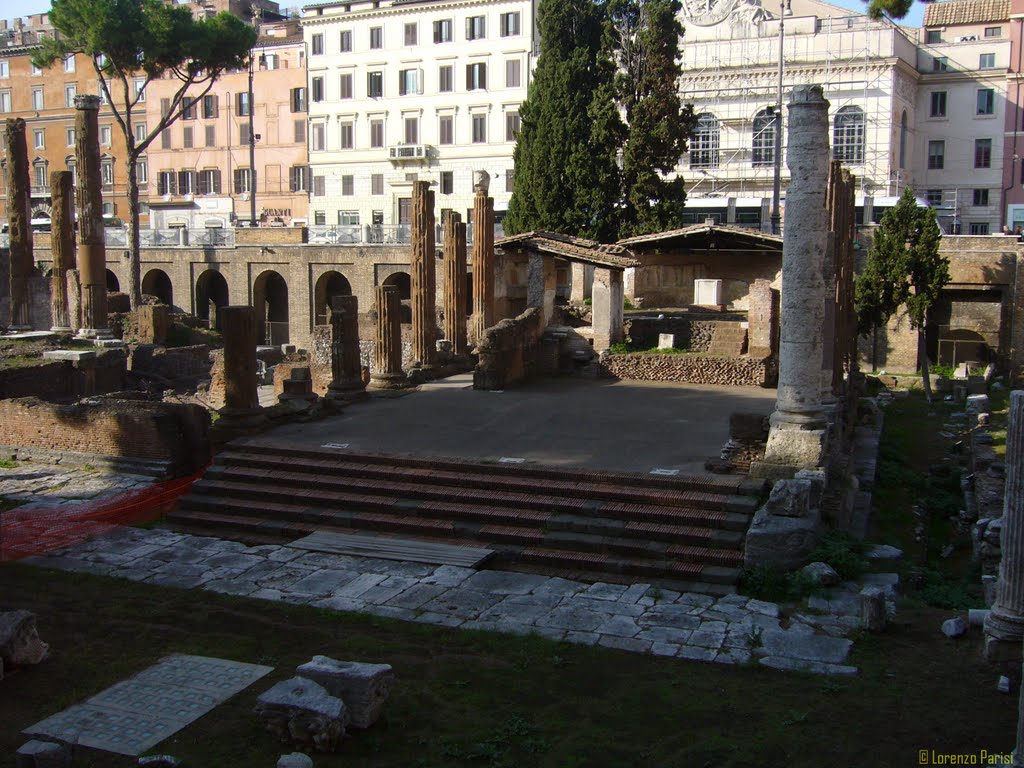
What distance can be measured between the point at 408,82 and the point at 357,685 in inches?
1715

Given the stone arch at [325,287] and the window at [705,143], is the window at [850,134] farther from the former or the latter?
the stone arch at [325,287]

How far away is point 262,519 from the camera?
13711 mm

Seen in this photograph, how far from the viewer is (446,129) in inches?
1871

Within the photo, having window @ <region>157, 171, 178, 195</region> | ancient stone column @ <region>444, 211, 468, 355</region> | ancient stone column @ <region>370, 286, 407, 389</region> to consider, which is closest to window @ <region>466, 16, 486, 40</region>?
window @ <region>157, 171, 178, 195</region>

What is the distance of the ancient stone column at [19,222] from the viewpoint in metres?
31.7

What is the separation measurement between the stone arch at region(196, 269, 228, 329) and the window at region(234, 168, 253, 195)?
830 centimetres

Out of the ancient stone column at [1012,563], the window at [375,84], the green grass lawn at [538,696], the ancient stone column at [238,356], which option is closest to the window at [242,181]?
the window at [375,84]

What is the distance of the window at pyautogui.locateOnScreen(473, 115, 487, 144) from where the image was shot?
46.7 metres

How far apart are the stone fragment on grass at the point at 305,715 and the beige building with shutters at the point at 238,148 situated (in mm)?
45667

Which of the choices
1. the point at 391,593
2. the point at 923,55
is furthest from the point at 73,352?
the point at 923,55

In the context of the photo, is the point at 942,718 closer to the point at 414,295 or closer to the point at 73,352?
the point at 414,295

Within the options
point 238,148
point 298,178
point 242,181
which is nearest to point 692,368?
point 298,178

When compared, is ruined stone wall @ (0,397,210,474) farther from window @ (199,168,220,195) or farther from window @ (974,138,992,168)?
window @ (199,168,220,195)

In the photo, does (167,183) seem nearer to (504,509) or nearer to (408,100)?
(408,100)
